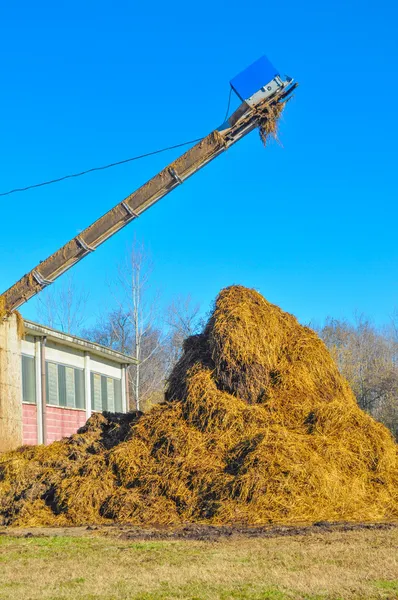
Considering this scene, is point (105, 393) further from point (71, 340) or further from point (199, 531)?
point (199, 531)

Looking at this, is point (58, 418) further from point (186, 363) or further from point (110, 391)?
point (186, 363)

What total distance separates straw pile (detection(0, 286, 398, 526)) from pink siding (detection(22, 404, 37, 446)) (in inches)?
201

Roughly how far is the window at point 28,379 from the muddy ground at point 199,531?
9.13m

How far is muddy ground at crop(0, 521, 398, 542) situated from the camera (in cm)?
819

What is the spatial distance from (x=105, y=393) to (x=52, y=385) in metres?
4.63

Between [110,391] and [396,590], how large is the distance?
20.9 meters

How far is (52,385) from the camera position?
20312mm

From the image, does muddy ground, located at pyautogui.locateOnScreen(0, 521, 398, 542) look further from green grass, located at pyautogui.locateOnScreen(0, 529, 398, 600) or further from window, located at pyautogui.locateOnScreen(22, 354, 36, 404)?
window, located at pyautogui.locateOnScreen(22, 354, 36, 404)

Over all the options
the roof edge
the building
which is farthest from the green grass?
the roof edge

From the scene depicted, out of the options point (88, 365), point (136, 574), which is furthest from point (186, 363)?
point (88, 365)

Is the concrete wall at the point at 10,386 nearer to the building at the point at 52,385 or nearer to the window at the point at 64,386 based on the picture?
the building at the point at 52,385

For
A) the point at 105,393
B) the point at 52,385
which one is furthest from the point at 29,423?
the point at 105,393

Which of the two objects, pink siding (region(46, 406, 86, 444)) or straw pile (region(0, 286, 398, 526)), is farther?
pink siding (region(46, 406, 86, 444))

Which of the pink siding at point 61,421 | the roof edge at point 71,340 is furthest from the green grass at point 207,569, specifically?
the pink siding at point 61,421
